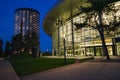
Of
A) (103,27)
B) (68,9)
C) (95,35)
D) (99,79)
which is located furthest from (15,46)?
(99,79)

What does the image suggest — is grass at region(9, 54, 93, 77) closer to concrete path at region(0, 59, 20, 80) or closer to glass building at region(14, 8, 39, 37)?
concrete path at region(0, 59, 20, 80)

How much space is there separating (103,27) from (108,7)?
3592mm

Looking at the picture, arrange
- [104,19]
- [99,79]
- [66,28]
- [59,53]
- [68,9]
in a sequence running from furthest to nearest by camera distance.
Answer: [59,53], [66,28], [68,9], [104,19], [99,79]

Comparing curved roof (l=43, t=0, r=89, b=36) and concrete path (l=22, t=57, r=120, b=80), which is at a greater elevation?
curved roof (l=43, t=0, r=89, b=36)

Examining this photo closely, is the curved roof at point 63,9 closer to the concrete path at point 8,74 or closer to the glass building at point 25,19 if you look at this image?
the concrete path at point 8,74

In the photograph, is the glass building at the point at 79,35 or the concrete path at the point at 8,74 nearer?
the concrete path at the point at 8,74

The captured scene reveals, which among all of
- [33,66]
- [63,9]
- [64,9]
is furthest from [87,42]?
[33,66]

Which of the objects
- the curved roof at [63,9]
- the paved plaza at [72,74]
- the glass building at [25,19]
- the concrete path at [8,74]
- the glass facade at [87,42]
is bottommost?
the concrete path at [8,74]

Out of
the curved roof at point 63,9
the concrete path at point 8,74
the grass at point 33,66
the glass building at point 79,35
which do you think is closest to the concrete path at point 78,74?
the concrete path at point 8,74

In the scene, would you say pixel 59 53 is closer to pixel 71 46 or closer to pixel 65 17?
pixel 71 46

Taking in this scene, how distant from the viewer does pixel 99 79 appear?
905cm

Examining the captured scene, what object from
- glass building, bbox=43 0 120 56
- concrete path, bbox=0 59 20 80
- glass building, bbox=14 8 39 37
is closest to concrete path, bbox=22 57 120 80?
concrete path, bbox=0 59 20 80

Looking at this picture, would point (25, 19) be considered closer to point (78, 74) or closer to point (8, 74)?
point (8, 74)

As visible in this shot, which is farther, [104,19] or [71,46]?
[71,46]
